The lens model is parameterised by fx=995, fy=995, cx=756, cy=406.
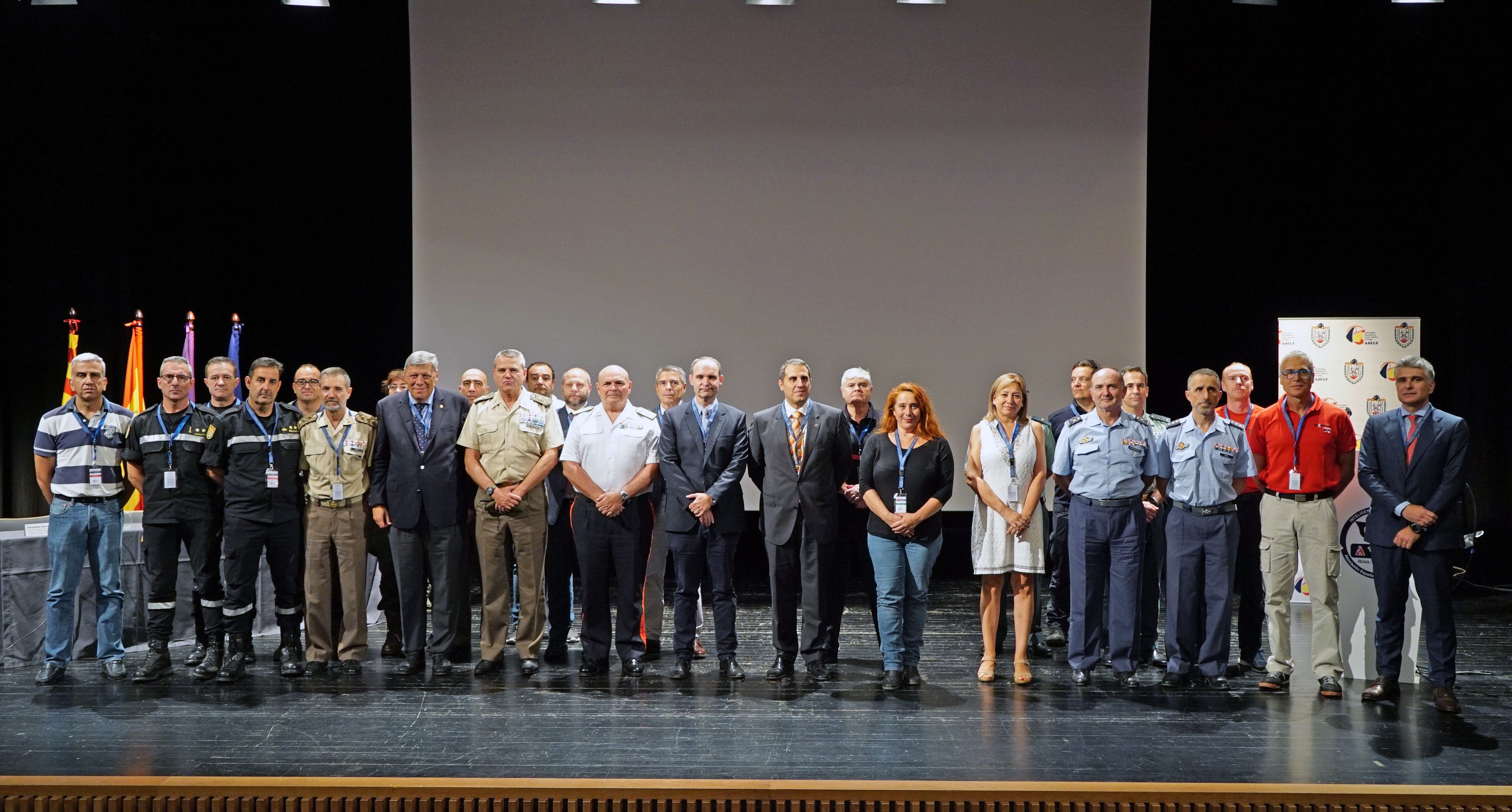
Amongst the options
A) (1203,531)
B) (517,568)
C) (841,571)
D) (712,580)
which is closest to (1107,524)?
(1203,531)

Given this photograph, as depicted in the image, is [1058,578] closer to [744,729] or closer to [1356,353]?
[744,729]

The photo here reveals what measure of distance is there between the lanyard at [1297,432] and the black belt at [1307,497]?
0.37ft

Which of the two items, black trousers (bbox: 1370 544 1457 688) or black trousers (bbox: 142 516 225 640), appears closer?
black trousers (bbox: 1370 544 1457 688)

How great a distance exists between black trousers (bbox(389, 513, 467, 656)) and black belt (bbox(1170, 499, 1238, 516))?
329 cm

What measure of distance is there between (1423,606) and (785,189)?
463 cm

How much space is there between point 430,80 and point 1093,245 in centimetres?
492

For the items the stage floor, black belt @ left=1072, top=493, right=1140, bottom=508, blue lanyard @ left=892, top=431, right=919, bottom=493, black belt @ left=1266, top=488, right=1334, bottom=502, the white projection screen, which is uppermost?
the white projection screen

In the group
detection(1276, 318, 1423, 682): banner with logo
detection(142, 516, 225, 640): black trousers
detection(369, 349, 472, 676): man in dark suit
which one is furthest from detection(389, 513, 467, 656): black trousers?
detection(1276, 318, 1423, 682): banner with logo

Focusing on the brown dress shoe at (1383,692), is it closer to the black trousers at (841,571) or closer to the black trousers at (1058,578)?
the black trousers at (1058,578)

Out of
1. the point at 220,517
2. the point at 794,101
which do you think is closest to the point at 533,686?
the point at 220,517

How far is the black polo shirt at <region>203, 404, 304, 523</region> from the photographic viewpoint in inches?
177

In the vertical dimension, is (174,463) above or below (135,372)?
below

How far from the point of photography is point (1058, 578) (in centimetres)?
532

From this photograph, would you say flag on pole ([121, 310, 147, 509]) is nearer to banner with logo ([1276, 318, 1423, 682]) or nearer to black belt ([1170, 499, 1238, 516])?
black belt ([1170, 499, 1238, 516])
